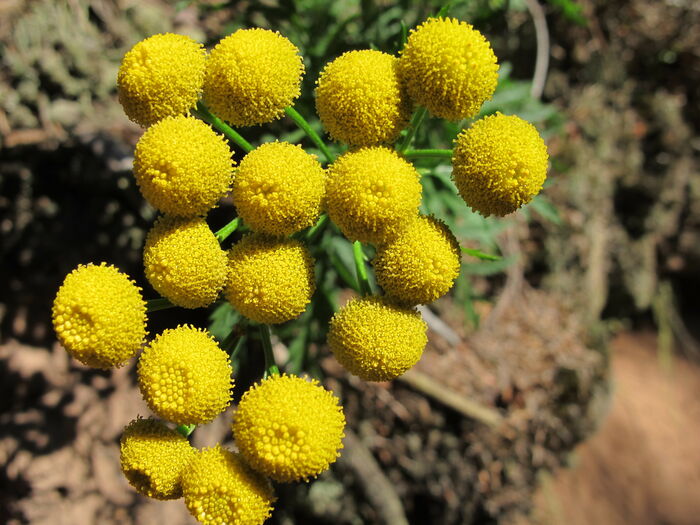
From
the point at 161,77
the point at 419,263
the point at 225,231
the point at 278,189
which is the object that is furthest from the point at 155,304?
the point at 419,263

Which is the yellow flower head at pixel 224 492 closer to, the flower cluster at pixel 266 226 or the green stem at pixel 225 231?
the flower cluster at pixel 266 226

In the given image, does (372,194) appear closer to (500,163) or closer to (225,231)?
(500,163)

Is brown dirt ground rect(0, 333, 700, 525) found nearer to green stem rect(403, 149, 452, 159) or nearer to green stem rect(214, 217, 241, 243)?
green stem rect(214, 217, 241, 243)

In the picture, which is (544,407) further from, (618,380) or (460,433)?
(618,380)

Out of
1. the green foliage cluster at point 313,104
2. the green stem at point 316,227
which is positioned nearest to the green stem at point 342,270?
the green foliage cluster at point 313,104

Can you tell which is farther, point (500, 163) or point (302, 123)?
point (302, 123)

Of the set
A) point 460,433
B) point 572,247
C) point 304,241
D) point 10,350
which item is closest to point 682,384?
point 572,247

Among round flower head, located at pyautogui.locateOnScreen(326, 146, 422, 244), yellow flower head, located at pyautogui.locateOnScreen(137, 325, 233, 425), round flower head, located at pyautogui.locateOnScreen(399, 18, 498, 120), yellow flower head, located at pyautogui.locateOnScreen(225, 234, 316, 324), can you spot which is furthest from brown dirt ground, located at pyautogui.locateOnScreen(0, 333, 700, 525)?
round flower head, located at pyautogui.locateOnScreen(399, 18, 498, 120)
